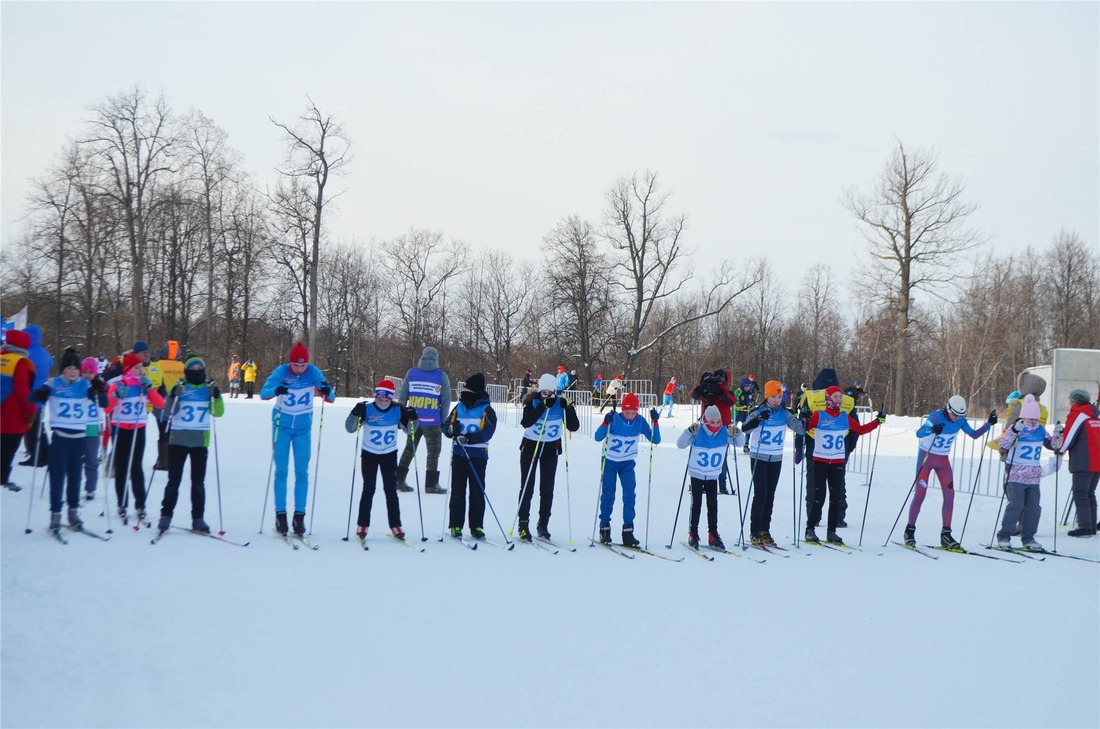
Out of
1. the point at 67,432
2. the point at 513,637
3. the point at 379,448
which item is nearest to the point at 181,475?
the point at 67,432

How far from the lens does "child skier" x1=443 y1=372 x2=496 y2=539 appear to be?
9.84 m

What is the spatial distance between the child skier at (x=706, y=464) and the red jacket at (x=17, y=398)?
6634 millimetres

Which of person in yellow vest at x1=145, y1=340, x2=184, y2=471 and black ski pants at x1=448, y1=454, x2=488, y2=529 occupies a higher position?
Answer: person in yellow vest at x1=145, y1=340, x2=184, y2=471

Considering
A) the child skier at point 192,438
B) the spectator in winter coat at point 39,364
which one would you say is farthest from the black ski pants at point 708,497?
the spectator in winter coat at point 39,364

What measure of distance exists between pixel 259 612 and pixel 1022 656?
18.8ft

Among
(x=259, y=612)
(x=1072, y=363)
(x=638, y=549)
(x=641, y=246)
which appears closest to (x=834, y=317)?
(x=641, y=246)

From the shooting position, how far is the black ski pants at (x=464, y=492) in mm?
9828

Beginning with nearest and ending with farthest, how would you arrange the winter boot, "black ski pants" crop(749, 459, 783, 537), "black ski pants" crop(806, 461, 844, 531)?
"black ski pants" crop(749, 459, 783, 537) → "black ski pants" crop(806, 461, 844, 531) → the winter boot

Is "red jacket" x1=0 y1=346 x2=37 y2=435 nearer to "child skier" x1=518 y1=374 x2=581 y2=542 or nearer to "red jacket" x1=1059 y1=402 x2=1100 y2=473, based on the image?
"child skier" x1=518 y1=374 x2=581 y2=542

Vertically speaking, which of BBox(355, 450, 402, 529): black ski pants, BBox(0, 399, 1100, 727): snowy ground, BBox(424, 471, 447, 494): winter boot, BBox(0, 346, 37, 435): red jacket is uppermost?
BBox(0, 346, 37, 435): red jacket

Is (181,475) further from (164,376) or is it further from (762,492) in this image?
(762,492)

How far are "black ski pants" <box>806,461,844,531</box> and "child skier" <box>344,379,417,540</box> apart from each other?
5.04 m

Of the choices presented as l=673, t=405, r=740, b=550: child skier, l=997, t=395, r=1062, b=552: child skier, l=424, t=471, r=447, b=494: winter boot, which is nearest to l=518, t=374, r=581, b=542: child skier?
l=673, t=405, r=740, b=550: child skier

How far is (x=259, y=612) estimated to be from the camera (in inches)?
258
